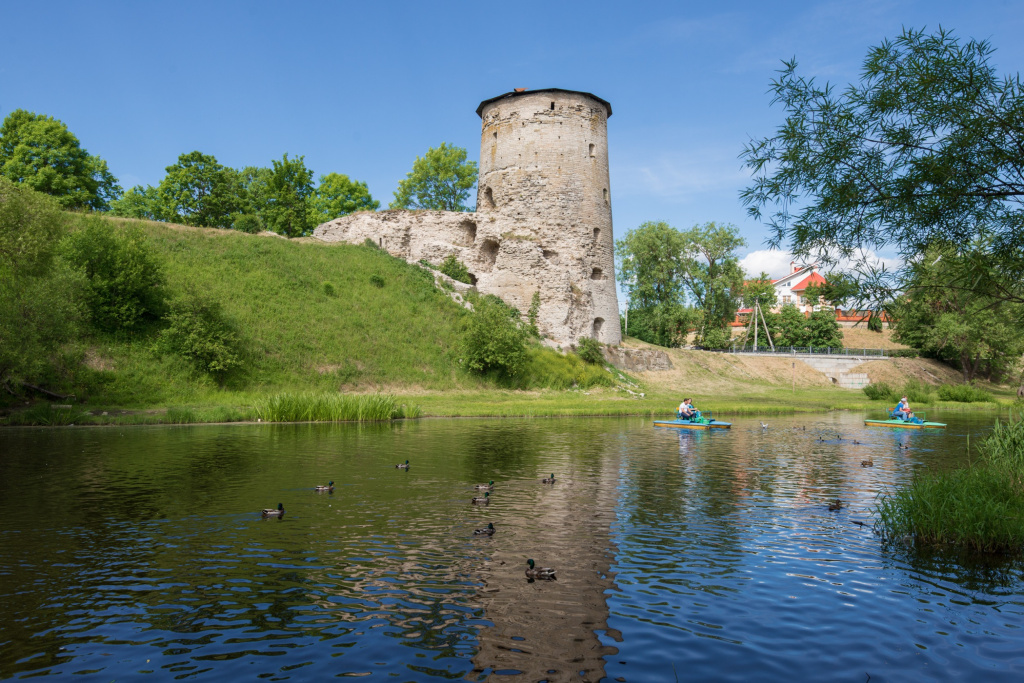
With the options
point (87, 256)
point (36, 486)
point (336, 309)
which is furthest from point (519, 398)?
point (36, 486)

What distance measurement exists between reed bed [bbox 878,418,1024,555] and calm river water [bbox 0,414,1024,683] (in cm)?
47

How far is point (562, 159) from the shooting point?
4338cm

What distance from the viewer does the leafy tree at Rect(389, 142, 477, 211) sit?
198 feet

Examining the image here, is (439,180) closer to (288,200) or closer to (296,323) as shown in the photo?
(288,200)

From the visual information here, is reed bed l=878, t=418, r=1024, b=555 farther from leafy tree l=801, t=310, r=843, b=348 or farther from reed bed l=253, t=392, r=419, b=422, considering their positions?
leafy tree l=801, t=310, r=843, b=348

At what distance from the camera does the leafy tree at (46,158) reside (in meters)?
44.6

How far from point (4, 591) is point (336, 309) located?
99.9 feet

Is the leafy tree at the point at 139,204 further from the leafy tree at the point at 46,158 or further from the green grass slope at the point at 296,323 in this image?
the green grass slope at the point at 296,323

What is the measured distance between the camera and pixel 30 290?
21.4 m

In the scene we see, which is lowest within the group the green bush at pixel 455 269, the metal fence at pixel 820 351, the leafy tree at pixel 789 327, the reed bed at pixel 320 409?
the reed bed at pixel 320 409

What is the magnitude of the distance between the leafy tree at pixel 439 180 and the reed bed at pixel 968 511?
53569 mm

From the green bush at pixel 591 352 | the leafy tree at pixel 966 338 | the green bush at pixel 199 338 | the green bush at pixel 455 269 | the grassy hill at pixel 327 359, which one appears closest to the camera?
the grassy hill at pixel 327 359

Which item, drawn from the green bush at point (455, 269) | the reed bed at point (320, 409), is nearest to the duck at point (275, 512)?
the reed bed at point (320, 409)

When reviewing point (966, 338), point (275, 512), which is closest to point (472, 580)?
point (275, 512)
